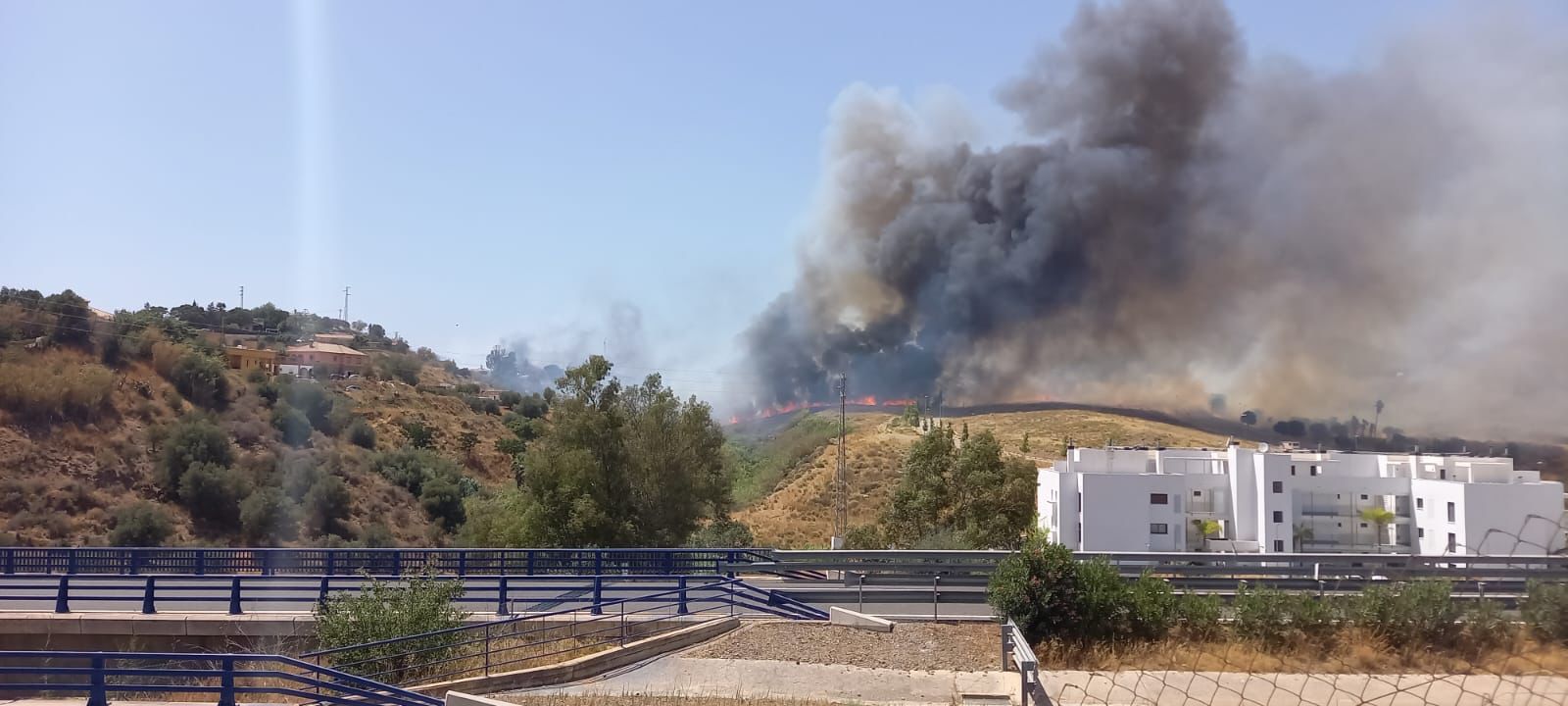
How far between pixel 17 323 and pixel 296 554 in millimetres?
42811

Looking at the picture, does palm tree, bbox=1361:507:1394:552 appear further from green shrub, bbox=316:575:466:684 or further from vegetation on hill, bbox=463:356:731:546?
green shrub, bbox=316:575:466:684

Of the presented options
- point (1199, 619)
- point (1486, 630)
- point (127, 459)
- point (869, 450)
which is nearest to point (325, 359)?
point (127, 459)

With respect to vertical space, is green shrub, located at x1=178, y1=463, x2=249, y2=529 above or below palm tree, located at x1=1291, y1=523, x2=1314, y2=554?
above

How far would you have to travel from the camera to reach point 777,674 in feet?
43.9

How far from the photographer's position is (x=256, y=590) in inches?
708

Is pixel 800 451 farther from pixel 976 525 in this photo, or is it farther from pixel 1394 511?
pixel 1394 511

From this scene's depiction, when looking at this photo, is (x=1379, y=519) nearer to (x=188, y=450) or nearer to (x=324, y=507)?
(x=324, y=507)

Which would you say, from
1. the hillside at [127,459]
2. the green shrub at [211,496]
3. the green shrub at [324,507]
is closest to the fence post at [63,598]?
the hillside at [127,459]

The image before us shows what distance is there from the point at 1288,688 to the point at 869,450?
57.0 m

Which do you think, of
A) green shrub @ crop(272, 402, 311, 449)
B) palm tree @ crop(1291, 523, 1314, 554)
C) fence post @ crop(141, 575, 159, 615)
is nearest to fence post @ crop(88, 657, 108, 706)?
fence post @ crop(141, 575, 159, 615)

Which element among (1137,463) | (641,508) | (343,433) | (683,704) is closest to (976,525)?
(1137,463)

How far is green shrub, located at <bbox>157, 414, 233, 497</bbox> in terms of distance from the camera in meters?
41.7

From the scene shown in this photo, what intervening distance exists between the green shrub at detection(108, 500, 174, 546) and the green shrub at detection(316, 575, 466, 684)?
25601mm

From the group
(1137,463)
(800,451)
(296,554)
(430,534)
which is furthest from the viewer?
(800,451)
